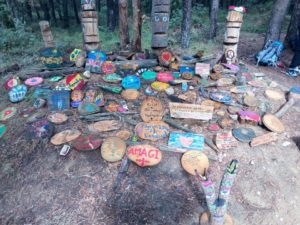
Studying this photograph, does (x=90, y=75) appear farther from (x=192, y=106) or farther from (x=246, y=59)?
(x=246, y=59)

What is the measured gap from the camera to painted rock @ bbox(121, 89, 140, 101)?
157 inches

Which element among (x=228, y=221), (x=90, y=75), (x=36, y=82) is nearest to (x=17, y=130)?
(x=36, y=82)

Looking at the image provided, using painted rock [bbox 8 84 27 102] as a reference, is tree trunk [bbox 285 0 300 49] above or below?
above

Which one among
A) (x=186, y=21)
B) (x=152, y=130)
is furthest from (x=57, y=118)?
(x=186, y=21)

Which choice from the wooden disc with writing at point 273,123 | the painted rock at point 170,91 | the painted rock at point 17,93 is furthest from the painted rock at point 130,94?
the wooden disc with writing at point 273,123

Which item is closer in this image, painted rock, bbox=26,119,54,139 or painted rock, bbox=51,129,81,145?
painted rock, bbox=51,129,81,145

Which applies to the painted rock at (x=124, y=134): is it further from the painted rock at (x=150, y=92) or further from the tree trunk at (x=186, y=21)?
the tree trunk at (x=186, y=21)

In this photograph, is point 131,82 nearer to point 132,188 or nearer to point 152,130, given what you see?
point 152,130

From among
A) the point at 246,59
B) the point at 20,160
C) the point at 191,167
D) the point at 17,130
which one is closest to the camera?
the point at 191,167

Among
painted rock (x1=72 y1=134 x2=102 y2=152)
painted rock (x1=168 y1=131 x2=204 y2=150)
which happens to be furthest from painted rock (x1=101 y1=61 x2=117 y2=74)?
painted rock (x1=168 y1=131 x2=204 y2=150)

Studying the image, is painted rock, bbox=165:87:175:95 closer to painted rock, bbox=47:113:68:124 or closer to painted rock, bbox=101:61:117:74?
painted rock, bbox=101:61:117:74

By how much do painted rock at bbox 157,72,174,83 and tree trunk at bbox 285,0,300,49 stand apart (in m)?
4.90

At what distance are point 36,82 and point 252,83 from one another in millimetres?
4453

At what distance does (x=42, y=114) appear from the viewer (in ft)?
12.3
